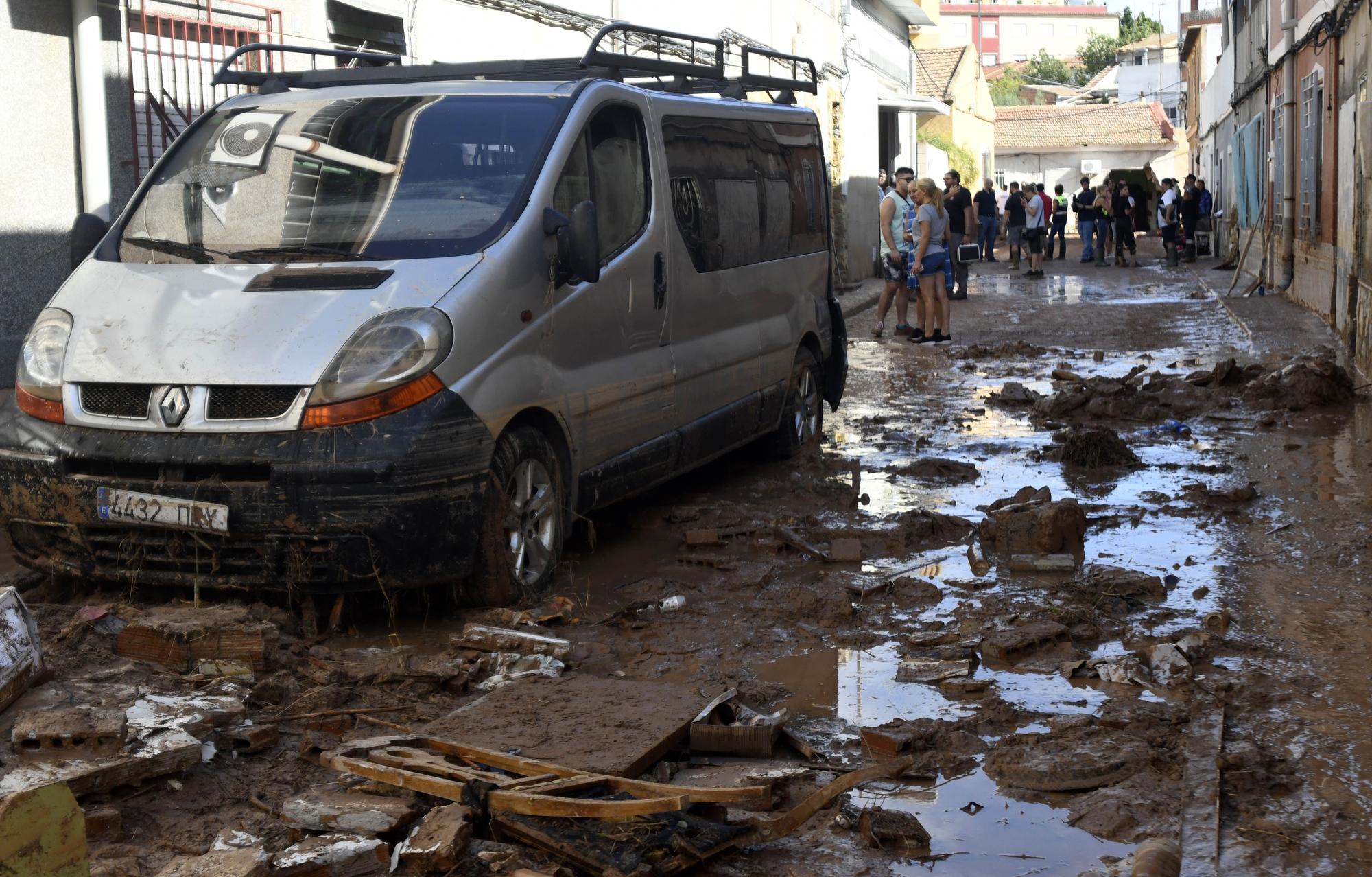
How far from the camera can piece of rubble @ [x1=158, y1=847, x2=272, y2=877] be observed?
123 inches

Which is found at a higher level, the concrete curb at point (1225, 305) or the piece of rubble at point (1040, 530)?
the concrete curb at point (1225, 305)

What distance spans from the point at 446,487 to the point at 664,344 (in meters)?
2.04

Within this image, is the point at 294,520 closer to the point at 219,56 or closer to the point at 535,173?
the point at 535,173

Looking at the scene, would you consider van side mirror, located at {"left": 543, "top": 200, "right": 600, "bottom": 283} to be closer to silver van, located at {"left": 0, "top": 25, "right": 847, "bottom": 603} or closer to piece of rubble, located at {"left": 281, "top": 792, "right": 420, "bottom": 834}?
silver van, located at {"left": 0, "top": 25, "right": 847, "bottom": 603}

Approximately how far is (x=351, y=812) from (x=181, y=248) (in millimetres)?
3181

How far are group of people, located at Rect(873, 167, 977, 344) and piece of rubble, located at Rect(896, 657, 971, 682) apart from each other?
11162 millimetres

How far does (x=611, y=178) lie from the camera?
658cm

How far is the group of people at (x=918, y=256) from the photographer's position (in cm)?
1595

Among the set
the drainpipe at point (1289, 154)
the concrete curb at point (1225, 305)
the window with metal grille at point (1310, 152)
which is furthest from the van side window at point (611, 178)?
the drainpipe at point (1289, 154)

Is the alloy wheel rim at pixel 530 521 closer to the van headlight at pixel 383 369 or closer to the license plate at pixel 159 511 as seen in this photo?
the van headlight at pixel 383 369

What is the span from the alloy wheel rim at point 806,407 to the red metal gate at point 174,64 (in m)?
4.71

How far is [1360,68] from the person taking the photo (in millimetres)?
15039

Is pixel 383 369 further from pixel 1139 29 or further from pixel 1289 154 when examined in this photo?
pixel 1139 29

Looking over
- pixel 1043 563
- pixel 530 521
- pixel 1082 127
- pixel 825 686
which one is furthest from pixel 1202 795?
pixel 1082 127
